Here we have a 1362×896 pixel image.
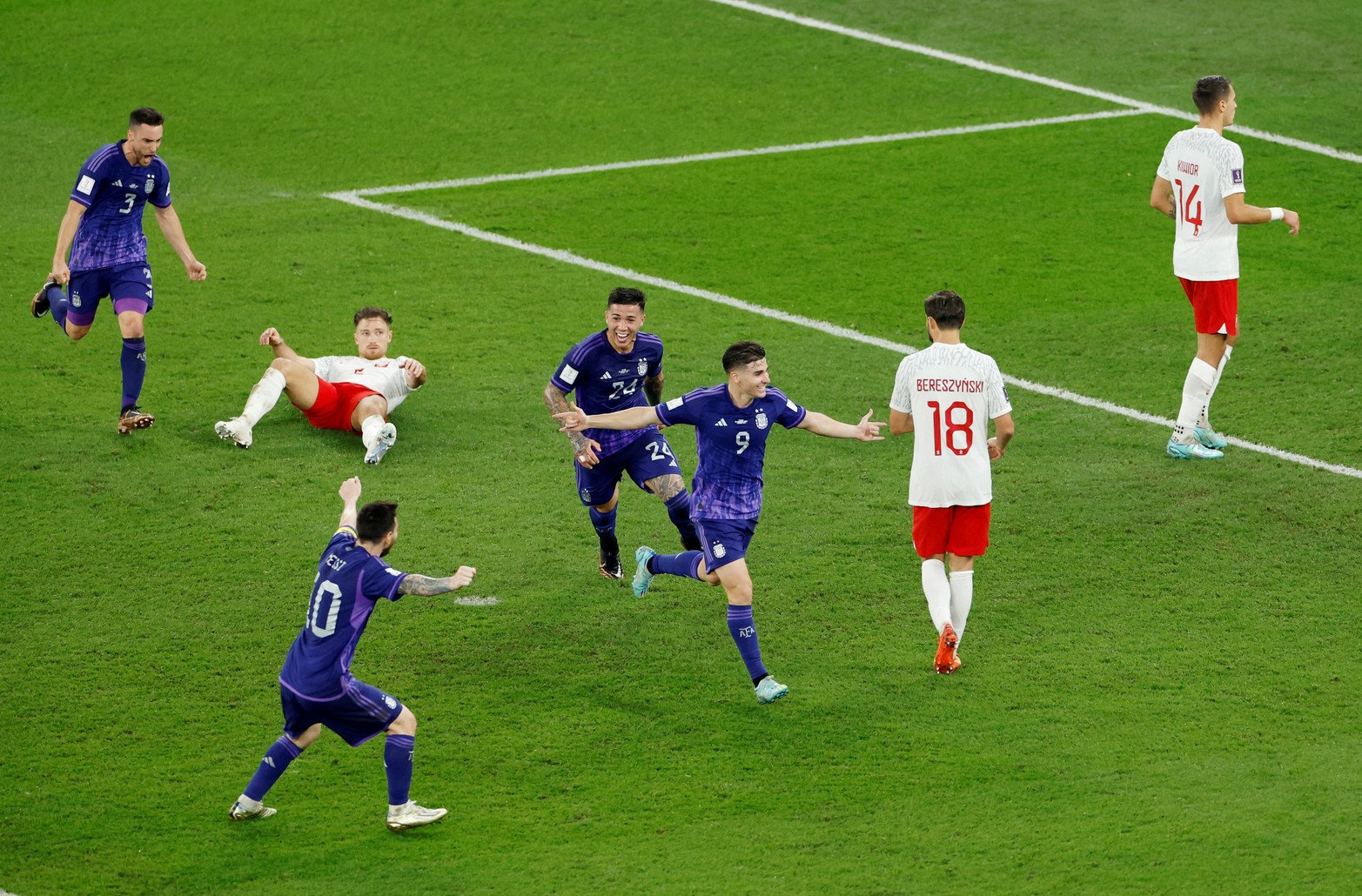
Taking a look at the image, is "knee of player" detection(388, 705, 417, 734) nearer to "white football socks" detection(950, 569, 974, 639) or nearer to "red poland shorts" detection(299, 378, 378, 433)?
"white football socks" detection(950, 569, 974, 639)

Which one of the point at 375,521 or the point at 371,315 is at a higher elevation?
the point at 371,315

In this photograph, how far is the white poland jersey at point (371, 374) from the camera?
11.8 m

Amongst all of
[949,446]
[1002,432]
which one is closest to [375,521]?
[949,446]

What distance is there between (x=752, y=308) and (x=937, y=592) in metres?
6.01

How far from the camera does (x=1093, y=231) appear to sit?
15.7 metres

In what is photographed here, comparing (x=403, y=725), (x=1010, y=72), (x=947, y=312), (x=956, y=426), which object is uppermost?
(x=1010, y=72)

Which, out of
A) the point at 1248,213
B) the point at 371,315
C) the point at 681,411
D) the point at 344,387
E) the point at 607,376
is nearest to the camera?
the point at 681,411

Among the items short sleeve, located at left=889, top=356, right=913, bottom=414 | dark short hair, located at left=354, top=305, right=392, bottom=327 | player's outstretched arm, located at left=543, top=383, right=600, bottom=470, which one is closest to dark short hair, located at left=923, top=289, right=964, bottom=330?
short sleeve, located at left=889, top=356, right=913, bottom=414

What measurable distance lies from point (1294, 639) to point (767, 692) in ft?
9.91

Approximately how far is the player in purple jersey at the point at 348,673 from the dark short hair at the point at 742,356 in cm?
192

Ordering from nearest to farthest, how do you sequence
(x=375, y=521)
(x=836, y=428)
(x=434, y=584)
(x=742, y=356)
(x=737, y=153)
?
(x=434, y=584) → (x=375, y=521) → (x=742, y=356) → (x=836, y=428) → (x=737, y=153)

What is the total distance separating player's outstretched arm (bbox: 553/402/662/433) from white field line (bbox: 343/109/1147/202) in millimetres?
8652

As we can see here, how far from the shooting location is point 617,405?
32.3 ft

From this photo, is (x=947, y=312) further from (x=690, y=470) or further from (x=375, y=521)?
(x=690, y=470)
